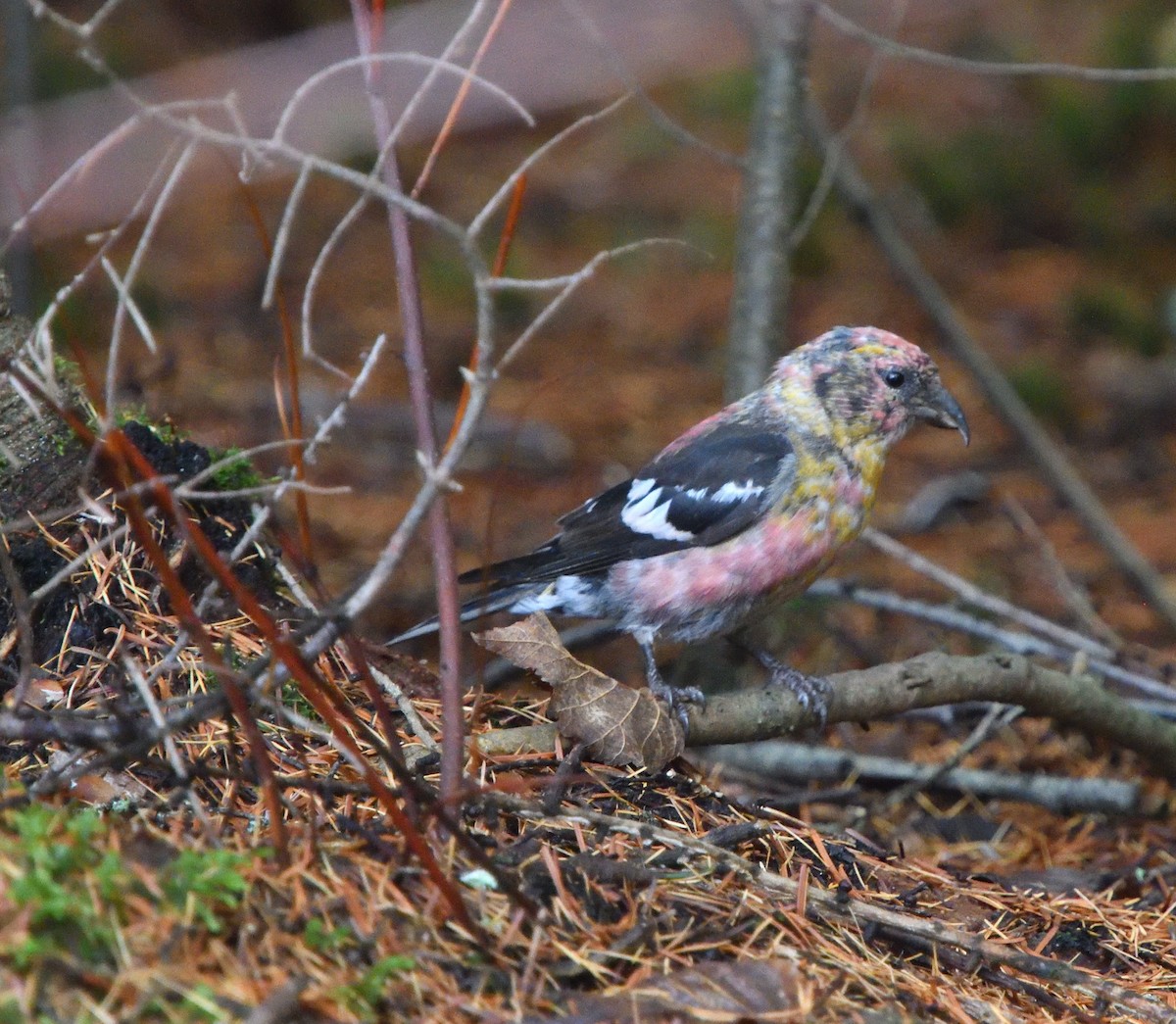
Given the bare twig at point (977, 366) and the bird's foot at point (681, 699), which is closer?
the bird's foot at point (681, 699)

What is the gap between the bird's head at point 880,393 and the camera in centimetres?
439

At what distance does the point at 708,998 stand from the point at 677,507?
222 cm

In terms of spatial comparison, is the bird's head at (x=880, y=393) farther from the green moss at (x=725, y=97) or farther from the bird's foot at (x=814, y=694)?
the green moss at (x=725, y=97)

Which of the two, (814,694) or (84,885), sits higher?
(84,885)

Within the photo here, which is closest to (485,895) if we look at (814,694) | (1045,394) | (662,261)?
(814,694)

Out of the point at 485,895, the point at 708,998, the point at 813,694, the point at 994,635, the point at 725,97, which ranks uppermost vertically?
the point at 725,97

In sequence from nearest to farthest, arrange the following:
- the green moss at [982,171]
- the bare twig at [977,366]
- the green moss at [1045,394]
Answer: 1. the bare twig at [977,366]
2. the green moss at [1045,394]
3. the green moss at [982,171]

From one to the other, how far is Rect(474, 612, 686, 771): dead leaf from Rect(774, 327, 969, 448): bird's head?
1663 millimetres

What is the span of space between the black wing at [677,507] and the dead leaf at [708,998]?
77.8 inches

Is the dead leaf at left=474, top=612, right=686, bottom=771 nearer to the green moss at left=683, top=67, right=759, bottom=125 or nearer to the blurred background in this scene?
the blurred background

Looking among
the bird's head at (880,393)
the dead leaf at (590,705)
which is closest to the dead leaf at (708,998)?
the dead leaf at (590,705)

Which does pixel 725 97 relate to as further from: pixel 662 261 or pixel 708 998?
pixel 708 998

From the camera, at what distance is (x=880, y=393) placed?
4406 millimetres

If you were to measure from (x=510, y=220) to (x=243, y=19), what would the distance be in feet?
28.5
